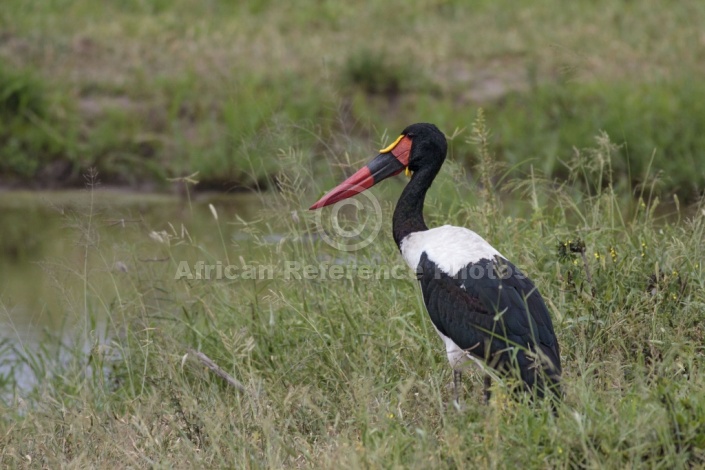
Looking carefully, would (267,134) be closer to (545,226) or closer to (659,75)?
(545,226)

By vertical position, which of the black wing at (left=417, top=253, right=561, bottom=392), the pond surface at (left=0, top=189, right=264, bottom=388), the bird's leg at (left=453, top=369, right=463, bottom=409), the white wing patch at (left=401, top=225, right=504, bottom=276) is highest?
the white wing patch at (left=401, top=225, right=504, bottom=276)

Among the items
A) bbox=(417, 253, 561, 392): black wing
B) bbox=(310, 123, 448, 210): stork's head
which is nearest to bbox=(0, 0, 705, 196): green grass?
bbox=(310, 123, 448, 210): stork's head

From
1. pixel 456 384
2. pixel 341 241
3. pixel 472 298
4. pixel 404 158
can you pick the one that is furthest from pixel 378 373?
pixel 341 241

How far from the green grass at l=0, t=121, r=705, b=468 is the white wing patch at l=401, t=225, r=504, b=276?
0.83ft

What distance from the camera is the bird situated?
3172mm

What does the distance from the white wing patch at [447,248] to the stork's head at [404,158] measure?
0.29m

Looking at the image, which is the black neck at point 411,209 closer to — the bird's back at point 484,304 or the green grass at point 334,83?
the bird's back at point 484,304

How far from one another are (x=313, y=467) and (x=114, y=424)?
0.84m

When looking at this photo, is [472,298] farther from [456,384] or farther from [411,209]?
[411,209]

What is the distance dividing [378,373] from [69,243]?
3040 millimetres

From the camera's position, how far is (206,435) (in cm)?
334

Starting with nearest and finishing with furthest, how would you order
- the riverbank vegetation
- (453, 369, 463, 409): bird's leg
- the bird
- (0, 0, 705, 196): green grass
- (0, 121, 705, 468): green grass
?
1. (0, 121, 705, 468): green grass
2. the riverbank vegetation
3. the bird
4. (453, 369, 463, 409): bird's leg
5. (0, 0, 705, 196): green grass

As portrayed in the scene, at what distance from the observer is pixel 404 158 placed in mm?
3959

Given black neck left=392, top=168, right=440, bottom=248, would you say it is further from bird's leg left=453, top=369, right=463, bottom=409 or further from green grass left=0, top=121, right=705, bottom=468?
bird's leg left=453, top=369, right=463, bottom=409
